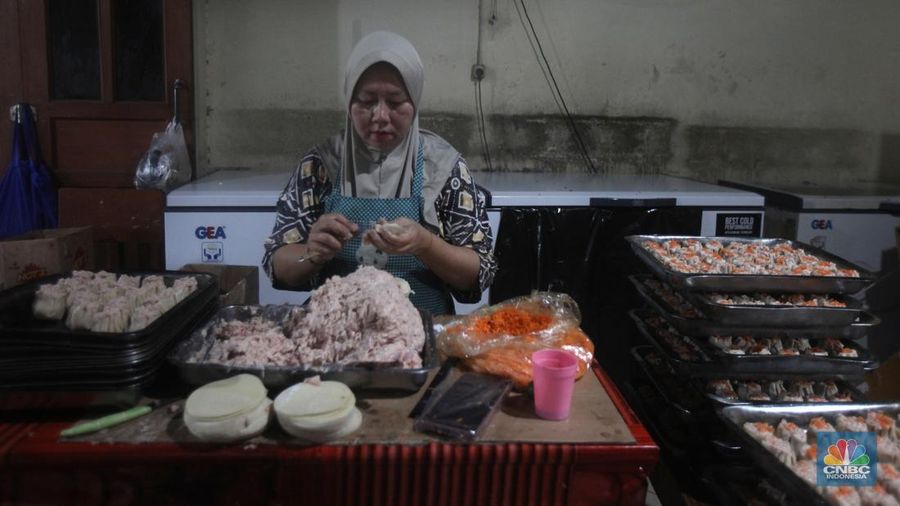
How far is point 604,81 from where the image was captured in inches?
164

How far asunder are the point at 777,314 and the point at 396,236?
1151 mm

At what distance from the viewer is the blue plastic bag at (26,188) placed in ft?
11.3

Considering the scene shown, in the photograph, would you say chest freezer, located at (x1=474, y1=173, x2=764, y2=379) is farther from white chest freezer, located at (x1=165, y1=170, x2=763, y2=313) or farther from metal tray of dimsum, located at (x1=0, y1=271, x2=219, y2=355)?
metal tray of dimsum, located at (x1=0, y1=271, x2=219, y2=355)

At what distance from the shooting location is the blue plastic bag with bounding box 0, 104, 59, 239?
11.3ft

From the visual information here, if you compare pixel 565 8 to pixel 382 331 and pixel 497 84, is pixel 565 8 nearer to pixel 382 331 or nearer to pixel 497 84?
pixel 497 84

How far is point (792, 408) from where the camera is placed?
1665 millimetres

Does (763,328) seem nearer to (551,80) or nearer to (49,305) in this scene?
(49,305)

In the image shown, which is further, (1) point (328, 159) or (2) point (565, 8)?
(2) point (565, 8)

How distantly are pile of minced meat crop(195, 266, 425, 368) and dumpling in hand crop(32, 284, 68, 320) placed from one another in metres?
0.35

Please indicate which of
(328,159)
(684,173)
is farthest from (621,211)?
(328,159)

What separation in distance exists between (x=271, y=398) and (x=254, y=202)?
182 cm

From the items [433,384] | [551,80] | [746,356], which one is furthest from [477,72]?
[433,384]

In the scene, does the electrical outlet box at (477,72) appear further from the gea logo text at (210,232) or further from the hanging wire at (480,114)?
the gea logo text at (210,232)

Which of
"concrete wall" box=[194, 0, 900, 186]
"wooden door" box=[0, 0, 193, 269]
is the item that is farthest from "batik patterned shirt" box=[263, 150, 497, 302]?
"concrete wall" box=[194, 0, 900, 186]
